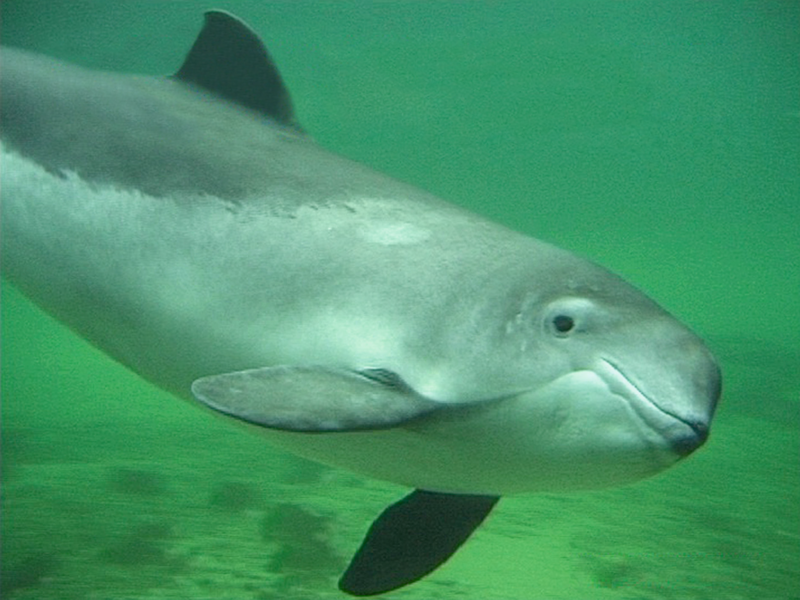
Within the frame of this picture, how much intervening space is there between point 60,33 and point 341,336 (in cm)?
2810

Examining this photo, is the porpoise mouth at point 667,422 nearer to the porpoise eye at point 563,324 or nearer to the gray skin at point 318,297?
the gray skin at point 318,297

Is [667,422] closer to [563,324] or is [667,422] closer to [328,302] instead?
[563,324]

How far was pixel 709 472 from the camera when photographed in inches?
396

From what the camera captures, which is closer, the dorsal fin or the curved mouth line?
the curved mouth line

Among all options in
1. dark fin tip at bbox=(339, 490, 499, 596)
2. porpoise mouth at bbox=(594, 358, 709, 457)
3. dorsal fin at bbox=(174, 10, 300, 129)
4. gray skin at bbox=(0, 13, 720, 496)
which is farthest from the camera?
dorsal fin at bbox=(174, 10, 300, 129)

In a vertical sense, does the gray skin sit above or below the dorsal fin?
below

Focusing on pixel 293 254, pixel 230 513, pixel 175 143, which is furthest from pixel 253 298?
pixel 230 513

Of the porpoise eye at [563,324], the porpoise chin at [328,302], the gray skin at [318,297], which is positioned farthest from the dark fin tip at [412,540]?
the porpoise eye at [563,324]

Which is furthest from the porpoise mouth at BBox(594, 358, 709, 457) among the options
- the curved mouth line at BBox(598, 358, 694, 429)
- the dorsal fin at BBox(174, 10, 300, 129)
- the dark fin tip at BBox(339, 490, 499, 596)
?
the dorsal fin at BBox(174, 10, 300, 129)

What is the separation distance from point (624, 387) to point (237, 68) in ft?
10.3

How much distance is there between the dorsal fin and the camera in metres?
4.75

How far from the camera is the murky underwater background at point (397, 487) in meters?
6.54

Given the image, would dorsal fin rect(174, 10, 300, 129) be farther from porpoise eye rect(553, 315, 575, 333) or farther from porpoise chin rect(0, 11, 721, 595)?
porpoise eye rect(553, 315, 575, 333)

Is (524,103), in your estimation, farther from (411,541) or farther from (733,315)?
(411,541)
